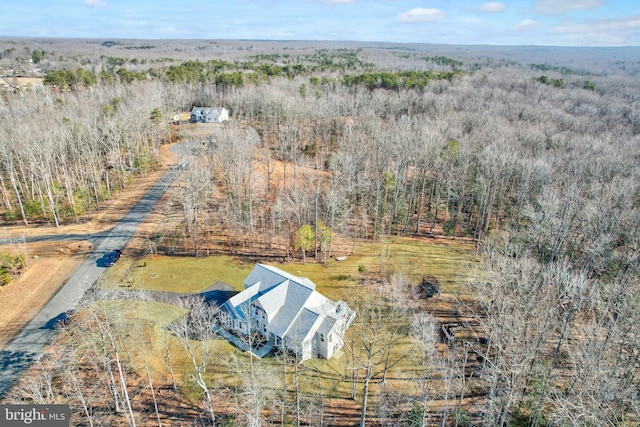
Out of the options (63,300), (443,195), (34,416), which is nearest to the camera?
(34,416)

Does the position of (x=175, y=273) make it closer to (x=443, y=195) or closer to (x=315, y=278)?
(x=315, y=278)

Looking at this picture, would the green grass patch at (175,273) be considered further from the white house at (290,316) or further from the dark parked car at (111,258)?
the white house at (290,316)

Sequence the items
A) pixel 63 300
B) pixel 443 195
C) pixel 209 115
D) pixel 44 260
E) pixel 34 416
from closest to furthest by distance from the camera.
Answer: pixel 34 416 → pixel 63 300 → pixel 44 260 → pixel 443 195 → pixel 209 115

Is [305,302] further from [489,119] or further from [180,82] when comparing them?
[180,82]

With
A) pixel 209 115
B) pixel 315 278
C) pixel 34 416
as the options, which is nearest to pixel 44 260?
pixel 34 416

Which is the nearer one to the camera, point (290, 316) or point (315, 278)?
point (290, 316)

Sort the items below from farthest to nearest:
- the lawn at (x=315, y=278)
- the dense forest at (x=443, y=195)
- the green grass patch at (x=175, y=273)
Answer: the green grass patch at (x=175, y=273)
the lawn at (x=315, y=278)
the dense forest at (x=443, y=195)

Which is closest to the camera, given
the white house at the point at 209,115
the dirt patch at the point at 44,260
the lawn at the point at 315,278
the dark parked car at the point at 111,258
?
the lawn at the point at 315,278

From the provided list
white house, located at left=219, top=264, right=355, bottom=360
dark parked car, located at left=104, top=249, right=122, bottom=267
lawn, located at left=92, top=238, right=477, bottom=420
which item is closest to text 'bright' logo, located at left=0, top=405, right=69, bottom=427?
lawn, located at left=92, top=238, right=477, bottom=420

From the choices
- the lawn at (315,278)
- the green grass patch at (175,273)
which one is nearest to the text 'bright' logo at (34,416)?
the lawn at (315,278)
